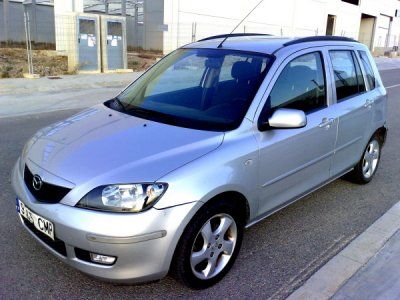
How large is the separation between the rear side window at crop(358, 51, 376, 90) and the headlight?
10.6 feet

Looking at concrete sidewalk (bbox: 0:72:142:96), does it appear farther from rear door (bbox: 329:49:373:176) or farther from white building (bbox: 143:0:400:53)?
rear door (bbox: 329:49:373:176)

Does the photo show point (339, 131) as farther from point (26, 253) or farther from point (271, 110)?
point (26, 253)

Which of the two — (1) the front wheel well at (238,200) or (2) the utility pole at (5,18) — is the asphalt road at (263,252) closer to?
(1) the front wheel well at (238,200)

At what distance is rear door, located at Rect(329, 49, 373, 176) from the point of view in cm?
402

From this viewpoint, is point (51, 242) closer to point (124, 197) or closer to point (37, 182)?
point (37, 182)

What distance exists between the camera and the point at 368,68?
475 cm

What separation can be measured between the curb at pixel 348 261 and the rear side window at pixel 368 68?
1.57 meters

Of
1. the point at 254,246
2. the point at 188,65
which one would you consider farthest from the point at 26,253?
the point at 188,65

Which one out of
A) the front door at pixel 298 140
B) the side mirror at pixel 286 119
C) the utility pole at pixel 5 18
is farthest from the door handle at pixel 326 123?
the utility pole at pixel 5 18

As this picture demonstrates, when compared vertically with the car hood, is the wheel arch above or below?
below

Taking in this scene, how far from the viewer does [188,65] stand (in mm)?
3943

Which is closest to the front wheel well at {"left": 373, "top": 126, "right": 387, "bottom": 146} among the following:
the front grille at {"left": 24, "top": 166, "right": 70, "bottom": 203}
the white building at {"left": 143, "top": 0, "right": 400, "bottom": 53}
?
the front grille at {"left": 24, "top": 166, "right": 70, "bottom": 203}

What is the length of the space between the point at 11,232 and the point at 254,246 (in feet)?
6.70

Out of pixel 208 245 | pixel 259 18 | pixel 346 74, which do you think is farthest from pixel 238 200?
pixel 259 18
